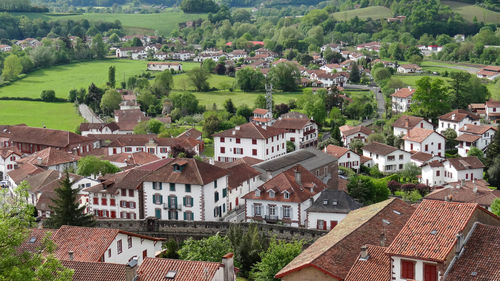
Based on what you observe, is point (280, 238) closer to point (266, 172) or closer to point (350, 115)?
point (266, 172)

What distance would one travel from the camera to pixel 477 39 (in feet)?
603

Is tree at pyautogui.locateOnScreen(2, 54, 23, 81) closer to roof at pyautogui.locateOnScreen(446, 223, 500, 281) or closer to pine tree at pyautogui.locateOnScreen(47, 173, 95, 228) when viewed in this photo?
pine tree at pyautogui.locateOnScreen(47, 173, 95, 228)

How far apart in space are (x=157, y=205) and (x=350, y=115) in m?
63.5

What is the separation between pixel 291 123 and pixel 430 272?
225 ft

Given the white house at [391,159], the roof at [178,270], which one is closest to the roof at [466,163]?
the white house at [391,159]

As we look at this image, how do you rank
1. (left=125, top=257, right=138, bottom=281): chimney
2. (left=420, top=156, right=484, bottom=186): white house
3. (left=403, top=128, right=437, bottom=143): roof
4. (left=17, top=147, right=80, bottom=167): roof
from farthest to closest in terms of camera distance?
(left=403, top=128, right=437, bottom=143): roof, (left=17, top=147, right=80, bottom=167): roof, (left=420, top=156, right=484, bottom=186): white house, (left=125, top=257, right=138, bottom=281): chimney

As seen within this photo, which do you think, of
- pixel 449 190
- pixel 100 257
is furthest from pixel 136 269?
pixel 449 190

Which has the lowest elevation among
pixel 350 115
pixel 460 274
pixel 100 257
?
pixel 350 115

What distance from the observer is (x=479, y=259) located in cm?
2623

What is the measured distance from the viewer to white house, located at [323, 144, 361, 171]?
80250mm

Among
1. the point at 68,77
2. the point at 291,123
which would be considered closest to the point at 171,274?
the point at 291,123

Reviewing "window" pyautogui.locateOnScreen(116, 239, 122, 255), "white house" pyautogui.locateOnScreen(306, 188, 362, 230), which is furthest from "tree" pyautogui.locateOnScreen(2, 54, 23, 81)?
"window" pyautogui.locateOnScreen(116, 239, 122, 255)

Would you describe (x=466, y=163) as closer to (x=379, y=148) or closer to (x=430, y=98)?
(x=379, y=148)

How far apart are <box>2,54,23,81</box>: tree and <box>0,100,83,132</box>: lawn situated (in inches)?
766
